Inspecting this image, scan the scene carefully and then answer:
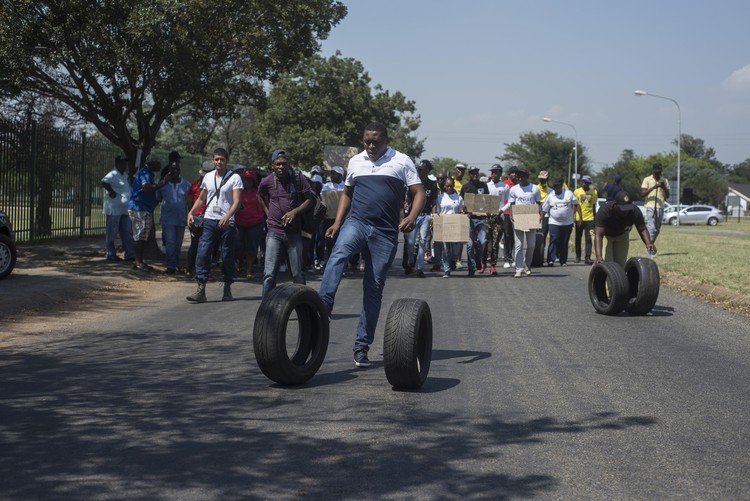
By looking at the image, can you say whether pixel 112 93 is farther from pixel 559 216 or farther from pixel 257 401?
pixel 257 401

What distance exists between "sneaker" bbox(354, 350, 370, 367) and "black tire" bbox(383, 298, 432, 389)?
0.75 metres

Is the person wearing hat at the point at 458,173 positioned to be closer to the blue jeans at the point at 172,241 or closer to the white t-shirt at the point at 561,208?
the white t-shirt at the point at 561,208

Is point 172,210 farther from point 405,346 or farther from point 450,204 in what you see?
point 405,346

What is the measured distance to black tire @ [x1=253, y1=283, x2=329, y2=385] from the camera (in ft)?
22.1

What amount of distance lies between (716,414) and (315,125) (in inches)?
2012

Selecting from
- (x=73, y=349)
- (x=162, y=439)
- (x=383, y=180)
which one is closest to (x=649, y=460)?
(x=162, y=439)

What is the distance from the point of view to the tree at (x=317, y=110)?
5450 cm

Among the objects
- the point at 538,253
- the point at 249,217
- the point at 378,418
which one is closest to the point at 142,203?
the point at 249,217

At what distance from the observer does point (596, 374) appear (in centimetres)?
760

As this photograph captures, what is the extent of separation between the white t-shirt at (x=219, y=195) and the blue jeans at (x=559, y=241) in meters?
9.24

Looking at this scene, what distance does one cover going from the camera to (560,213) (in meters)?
19.6

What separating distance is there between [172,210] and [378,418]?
10.6 metres

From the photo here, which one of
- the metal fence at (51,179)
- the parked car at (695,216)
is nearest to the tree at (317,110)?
the parked car at (695,216)

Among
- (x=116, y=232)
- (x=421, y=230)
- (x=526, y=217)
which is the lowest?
(x=116, y=232)
